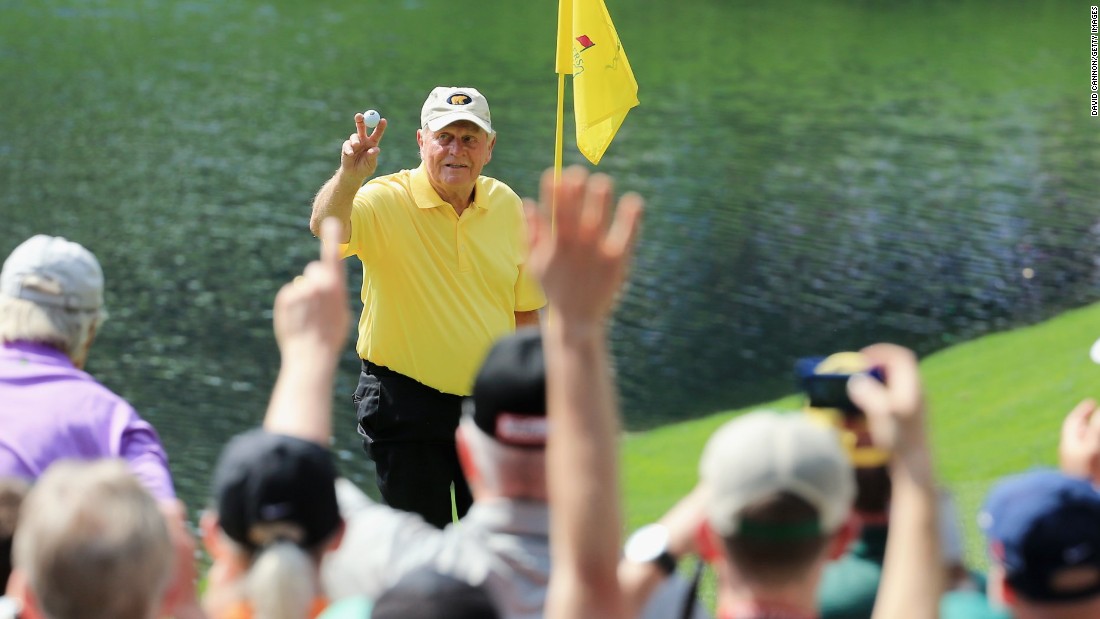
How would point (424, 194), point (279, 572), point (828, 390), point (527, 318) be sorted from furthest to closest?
point (527, 318) < point (424, 194) < point (828, 390) < point (279, 572)

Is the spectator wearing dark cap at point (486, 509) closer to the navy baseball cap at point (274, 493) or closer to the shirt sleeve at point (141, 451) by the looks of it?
the navy baseball cap at point (274, 493)

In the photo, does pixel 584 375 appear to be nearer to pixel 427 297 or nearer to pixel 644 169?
pixel 427 297

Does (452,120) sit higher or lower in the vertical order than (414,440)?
higher

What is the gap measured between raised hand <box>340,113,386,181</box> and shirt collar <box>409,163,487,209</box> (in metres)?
0.20

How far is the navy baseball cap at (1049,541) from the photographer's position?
2.25 meters

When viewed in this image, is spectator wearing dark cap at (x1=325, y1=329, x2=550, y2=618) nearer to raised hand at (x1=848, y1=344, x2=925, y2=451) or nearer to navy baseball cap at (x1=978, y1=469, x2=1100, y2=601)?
raised hand at (x1=848, y1=344, x2=925, y2=451)

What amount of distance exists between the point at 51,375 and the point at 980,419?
688 centimetres

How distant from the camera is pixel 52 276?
10.1 feet

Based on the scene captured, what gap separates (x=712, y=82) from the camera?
28266 millimetres

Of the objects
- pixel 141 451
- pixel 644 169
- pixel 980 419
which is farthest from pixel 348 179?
pixel 644 169

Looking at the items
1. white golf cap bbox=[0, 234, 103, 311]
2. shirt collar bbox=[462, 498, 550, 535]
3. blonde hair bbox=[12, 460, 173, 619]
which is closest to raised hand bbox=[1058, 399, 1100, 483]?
shirt collar bbox=[462, 498, 550, 535]

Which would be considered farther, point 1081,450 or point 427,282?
point 427,282

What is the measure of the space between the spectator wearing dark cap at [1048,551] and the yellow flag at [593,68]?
363 cm

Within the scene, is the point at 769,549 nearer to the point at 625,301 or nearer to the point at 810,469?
the point at 810,469
